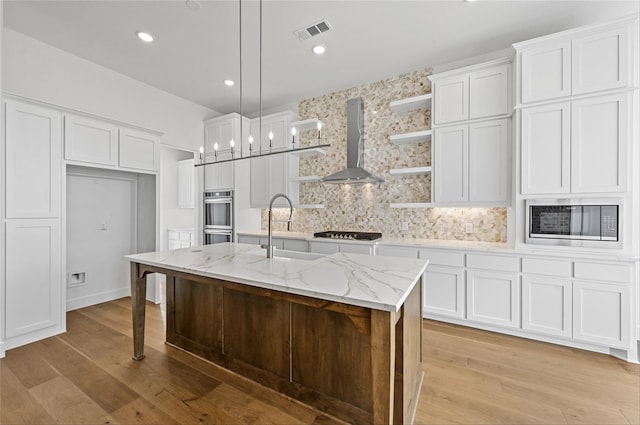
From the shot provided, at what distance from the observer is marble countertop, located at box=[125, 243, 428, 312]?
1.32 meters

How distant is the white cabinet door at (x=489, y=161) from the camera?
9.82 ft

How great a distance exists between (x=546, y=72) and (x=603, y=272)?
6.31ft

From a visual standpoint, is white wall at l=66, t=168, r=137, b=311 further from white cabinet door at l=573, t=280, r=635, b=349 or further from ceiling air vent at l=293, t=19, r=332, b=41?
white cabinet door at l=573, t=280, r=635, b=349

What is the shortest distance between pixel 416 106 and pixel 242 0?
7.82 ft

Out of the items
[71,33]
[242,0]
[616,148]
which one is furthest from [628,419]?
[71,33]

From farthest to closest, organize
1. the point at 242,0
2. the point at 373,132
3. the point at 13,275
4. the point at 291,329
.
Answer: the point at 373,132, the point at 13,275, the point at 242,0, the point at 291,329

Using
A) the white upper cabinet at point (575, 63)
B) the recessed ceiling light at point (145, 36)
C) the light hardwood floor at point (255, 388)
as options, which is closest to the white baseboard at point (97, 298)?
the light hardwood floor at point (255, 388)

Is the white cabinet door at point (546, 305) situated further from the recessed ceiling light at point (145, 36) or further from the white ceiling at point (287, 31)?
the recessed ceiling light at point (145, 36)

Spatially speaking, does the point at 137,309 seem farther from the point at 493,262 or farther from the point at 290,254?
the point at 493,262

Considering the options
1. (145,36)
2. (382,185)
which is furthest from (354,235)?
(145,36)

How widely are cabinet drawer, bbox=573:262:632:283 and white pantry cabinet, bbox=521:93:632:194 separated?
66 centimetres

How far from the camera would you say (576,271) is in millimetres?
2496

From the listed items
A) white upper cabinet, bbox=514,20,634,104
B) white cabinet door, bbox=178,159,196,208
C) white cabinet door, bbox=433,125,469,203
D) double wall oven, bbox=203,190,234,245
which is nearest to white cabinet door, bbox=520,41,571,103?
white upper cabinet, bbox=514,20,634,104

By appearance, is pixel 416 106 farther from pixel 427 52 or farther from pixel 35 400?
pixel 35 400
